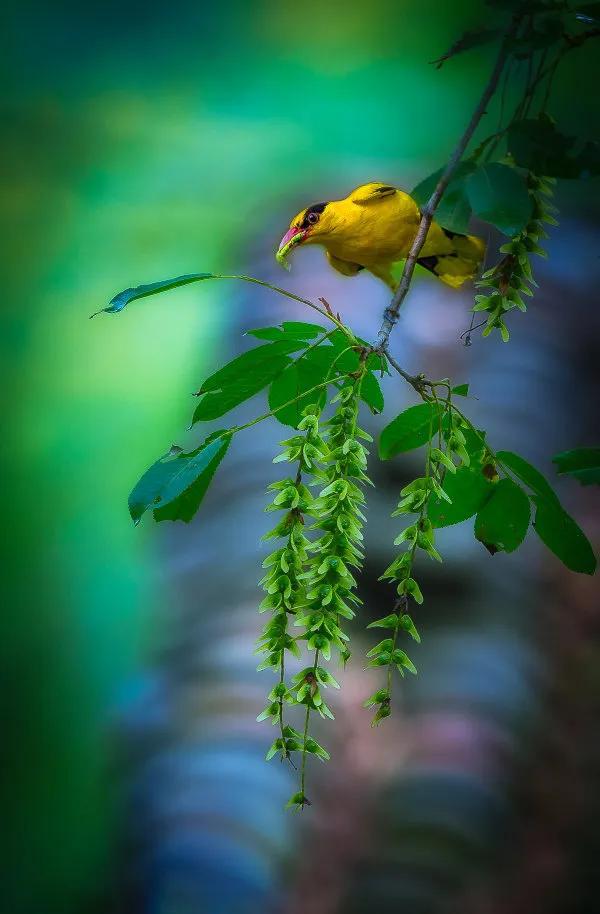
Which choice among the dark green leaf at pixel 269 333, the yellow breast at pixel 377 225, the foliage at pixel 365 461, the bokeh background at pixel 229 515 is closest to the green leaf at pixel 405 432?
the foliage at pixel 365 461

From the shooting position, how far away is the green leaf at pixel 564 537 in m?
0.54

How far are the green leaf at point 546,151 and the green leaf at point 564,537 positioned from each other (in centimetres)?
23

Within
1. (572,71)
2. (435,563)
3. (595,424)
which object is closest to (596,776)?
(435,563)

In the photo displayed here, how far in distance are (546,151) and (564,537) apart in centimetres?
27

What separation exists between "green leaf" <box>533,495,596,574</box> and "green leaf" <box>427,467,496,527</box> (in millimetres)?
36

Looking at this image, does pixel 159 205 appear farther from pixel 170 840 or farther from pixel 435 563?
pixel 170 840

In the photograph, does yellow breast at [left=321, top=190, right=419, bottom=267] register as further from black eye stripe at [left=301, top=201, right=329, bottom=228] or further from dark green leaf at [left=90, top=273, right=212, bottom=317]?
dark green leaf at [left=90, top=273, right=212, bottom=317]

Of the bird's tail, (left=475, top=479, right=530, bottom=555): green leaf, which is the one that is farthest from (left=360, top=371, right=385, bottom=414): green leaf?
the bird's tail

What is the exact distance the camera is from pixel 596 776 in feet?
2.76

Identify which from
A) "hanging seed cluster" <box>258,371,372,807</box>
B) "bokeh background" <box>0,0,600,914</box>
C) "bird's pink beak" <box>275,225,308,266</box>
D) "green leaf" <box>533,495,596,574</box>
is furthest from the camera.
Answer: "bokeh background" <box>0,0,600,914</box>

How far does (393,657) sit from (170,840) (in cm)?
53

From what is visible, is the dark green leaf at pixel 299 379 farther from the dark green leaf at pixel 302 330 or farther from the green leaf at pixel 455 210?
the green leaf at pixel 455 210

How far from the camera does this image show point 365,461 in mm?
438

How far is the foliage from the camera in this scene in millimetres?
443
